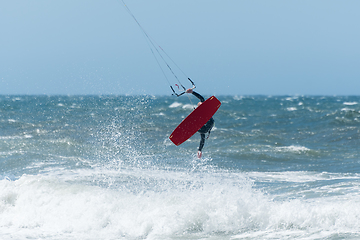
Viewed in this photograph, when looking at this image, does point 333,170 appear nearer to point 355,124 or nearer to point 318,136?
point 318,136

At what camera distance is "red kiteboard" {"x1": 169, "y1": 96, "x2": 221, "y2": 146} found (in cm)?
928

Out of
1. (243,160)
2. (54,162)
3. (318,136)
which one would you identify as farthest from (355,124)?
(54,162)

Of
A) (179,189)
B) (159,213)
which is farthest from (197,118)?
(159,213)

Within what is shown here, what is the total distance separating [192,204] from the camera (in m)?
7.84

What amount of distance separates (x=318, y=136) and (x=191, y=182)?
1196 centimetres

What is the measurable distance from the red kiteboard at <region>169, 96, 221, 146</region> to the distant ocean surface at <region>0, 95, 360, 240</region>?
57.1 inches

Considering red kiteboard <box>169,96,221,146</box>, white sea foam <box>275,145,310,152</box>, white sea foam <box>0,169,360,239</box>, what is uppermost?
red kiteboard <box>169,96,221,146</box>

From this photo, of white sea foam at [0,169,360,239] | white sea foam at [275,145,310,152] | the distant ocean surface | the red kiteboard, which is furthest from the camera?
white sea foam at [275,145,310,152]

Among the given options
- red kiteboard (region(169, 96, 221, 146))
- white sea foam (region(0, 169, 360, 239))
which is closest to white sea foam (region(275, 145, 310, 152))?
white sea foam (region(0, 169, 360, 239))

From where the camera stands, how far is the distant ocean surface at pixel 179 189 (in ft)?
23.7

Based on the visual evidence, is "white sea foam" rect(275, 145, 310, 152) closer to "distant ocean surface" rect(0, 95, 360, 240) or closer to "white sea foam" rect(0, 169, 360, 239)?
"distant ocean surface" rect(0, 95, 360, 240)

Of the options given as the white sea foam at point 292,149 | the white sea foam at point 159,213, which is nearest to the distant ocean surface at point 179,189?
the white sea foam at point 159,213

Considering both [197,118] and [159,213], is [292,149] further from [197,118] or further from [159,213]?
[159,213]

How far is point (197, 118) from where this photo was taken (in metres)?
9.34
